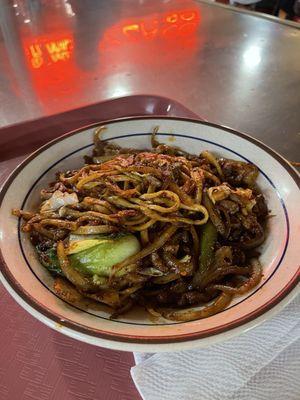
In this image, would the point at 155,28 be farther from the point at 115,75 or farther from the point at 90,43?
the point at 115,75

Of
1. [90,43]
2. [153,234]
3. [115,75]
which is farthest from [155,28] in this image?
[153,234]

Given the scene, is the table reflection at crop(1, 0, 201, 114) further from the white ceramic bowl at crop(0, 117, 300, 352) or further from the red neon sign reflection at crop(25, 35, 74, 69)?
the white ceramic bowl at crop(0, 117, 300, 352)

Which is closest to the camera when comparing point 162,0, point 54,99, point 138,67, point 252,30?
point 54,99

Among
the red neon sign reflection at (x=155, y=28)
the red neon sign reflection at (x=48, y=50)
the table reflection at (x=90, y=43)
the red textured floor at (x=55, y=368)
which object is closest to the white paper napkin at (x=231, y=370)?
the red textured floor at (x=55, y=368)

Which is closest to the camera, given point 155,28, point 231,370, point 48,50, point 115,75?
point 231,370

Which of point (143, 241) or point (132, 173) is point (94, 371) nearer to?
point (143, 241)

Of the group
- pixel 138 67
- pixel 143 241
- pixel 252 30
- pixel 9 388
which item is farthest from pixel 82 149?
pixel 252 30

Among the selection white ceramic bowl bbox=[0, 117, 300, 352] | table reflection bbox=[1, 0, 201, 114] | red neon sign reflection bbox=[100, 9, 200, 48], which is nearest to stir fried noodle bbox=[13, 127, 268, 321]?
white ceramic bowl bbox=[0, 117, 300, 352]
